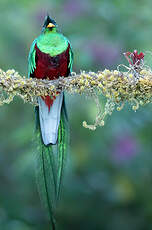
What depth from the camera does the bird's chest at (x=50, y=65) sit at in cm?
327

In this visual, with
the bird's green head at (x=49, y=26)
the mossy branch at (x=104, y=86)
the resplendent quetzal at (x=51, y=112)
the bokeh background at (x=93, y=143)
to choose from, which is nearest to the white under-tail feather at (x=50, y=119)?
the resplendent quetzal at (x=51, y=112)

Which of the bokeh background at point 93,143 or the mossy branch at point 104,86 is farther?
the bokeh background at point 93,143

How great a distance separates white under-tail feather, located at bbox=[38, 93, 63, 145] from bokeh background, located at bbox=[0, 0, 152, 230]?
79 centimetres

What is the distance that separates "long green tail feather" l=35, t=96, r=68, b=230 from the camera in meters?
2.96

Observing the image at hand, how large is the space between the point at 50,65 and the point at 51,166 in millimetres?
763

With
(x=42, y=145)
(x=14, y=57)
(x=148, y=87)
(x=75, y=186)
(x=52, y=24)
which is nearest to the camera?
(x=148, y=87)

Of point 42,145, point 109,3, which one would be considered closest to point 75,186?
point 42,145

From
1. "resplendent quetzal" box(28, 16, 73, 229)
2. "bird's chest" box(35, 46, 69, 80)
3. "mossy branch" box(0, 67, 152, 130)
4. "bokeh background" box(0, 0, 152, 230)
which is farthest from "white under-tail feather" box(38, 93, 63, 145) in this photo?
"bokeh background" box(0, 0, 152, 230)

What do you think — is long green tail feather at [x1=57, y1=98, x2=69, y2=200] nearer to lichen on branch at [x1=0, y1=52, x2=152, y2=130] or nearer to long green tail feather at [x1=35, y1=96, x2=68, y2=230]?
long green tail feather at [x1=35, y1=96, x2=68, y2=230]

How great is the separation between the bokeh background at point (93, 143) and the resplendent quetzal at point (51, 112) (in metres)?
0.82

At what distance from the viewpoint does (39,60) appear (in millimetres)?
3309

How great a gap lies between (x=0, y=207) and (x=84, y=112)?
1291 millimetres

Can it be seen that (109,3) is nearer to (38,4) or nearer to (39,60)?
(38,4)

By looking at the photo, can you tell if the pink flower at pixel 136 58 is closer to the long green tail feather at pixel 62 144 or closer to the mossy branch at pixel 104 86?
the mossy branch at pixel 104 86
